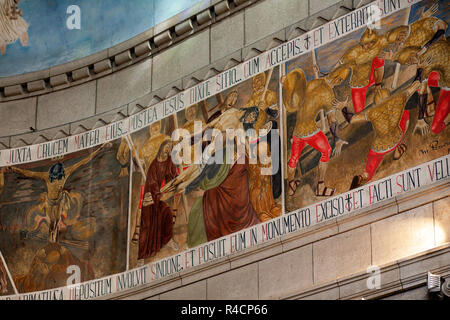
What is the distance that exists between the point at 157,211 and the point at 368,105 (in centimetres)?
400

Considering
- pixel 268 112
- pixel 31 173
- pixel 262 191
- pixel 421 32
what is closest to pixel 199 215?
pixel 262 191

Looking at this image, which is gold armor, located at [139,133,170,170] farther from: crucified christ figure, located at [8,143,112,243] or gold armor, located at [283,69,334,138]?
gold armor, located at [283,69,334,138]

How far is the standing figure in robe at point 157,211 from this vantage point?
17.0 meters

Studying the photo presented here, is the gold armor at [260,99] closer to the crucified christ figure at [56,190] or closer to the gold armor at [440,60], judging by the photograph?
the gold armor at [440,60]

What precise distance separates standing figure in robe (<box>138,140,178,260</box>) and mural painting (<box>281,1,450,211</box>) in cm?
231

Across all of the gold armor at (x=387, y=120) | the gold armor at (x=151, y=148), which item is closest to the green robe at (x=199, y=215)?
the gold armor at (x=151, y=148)

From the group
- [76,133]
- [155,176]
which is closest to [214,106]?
[155,176]

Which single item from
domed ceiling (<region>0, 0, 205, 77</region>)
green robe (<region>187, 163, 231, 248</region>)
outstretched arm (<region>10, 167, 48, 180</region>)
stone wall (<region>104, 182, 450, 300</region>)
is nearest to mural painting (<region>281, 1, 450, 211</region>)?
stone wall (<region>104, 182, 450, 300</region>)

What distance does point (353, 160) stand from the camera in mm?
14906

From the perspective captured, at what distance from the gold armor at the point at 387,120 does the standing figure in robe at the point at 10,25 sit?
324 inches

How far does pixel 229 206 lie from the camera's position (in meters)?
16.3

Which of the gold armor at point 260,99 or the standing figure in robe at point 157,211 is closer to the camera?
the gold armor at point 260,99

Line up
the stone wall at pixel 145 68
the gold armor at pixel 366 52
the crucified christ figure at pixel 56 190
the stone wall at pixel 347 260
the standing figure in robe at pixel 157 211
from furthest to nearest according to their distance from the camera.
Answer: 1. the crucified christ figure at pixel 56 190
2. the standing figure in robe at pixel 157 211
3. the stone wall at pixel 145 68
4. the gold armor at pixel 366 52
5. the stone wall at pixel 347 260
